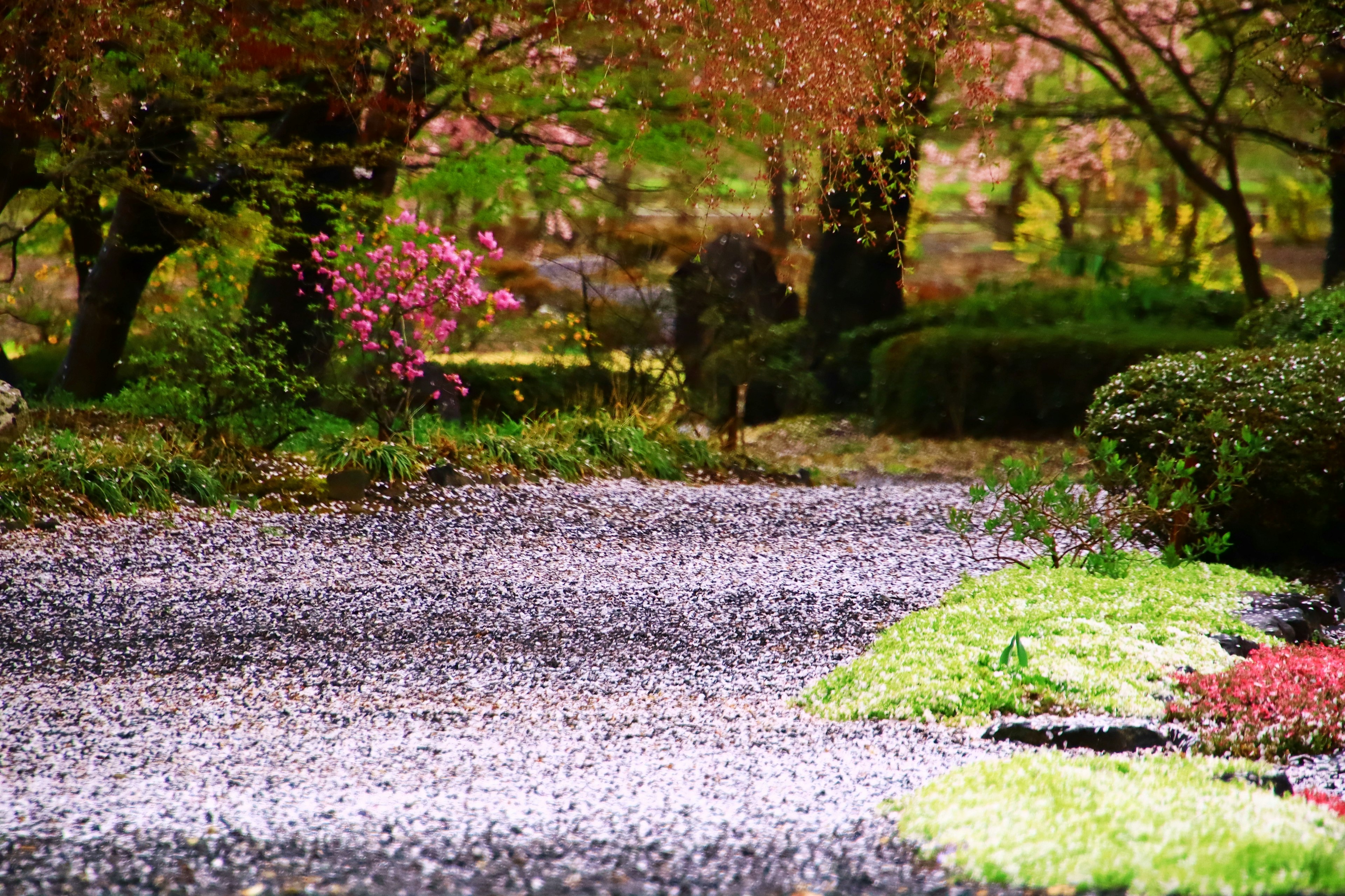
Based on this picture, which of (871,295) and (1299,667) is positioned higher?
(871,295)

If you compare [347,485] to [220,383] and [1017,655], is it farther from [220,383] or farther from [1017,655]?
[1017,655]

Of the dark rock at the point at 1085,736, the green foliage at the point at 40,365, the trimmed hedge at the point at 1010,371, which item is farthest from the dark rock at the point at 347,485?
the trimmed hedge at the point at 1010,371

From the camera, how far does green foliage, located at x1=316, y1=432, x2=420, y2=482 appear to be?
24.1 ft

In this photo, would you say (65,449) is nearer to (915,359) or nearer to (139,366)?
(139,366)

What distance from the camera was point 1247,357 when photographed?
6516 millimetres

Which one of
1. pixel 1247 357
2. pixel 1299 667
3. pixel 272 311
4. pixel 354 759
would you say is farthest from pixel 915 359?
pixel 354 759

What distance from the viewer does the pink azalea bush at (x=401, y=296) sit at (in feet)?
26.6

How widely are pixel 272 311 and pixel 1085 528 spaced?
6695 millimetres

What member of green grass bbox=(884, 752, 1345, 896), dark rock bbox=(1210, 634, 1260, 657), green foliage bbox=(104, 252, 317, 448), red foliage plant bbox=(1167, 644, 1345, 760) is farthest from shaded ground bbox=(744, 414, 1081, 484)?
green grass bbox=(884, 752, 1345, 896)

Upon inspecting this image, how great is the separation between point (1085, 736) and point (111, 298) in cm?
881

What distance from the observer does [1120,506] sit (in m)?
5.83

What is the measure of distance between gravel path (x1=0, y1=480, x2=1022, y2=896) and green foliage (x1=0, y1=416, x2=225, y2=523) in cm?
32

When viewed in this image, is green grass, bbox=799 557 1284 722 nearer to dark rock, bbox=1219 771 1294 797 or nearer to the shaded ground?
dark rock, bbox=1219 771 1294 797

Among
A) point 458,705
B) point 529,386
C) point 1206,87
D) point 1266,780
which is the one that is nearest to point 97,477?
point 458,705
